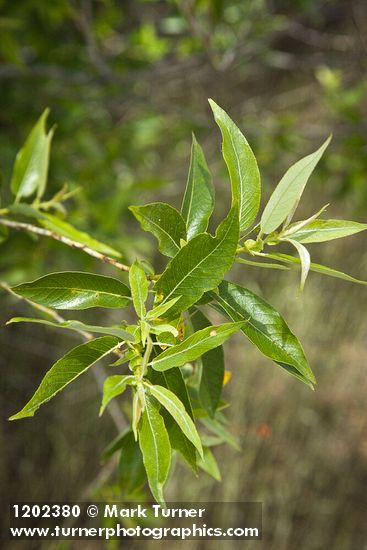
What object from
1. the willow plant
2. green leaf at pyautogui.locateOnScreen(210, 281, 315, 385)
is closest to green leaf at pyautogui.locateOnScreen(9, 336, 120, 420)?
the willow plant

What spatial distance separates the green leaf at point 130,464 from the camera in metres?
0.71

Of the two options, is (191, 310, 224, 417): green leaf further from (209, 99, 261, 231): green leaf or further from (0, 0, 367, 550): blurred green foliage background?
(0, 0, 367, 550): blurred green foliage background

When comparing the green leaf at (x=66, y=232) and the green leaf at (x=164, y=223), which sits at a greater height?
the green leaf at (x=66, y=232)

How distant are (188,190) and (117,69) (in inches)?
57.1

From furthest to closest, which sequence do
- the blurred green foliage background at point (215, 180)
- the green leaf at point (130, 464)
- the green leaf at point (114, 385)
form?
1. the blurred green foliage background at point (215, 180)
2. the green leaf at point (130, 464)
3. the green leaf at point (114, 385)

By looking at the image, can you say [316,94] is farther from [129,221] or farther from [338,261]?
[129,221]

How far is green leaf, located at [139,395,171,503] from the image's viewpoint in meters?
0.52

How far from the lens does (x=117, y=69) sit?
1.93 metres

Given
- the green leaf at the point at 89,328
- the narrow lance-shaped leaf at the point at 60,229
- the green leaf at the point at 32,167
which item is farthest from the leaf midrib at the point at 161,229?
the green leaf at the point at 32,167

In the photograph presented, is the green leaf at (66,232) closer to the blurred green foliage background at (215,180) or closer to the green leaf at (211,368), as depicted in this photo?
the blurred green foliage background at (215,180)

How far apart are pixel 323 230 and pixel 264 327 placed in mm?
105

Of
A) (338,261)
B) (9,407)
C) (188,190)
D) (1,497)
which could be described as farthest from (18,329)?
(188,190)

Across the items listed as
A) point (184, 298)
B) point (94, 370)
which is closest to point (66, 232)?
point (184, 298)

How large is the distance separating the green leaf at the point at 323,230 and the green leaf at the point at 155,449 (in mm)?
210
